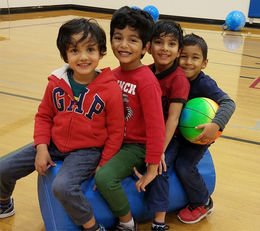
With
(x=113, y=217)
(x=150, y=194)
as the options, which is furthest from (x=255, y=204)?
(x=113, y=217)

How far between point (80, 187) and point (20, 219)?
572 mm

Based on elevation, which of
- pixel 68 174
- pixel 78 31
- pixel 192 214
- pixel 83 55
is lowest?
pixel 192 214

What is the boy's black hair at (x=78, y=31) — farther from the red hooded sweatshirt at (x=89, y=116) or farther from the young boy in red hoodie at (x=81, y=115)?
the red hooded sweatshirt at (x=89, y=116)

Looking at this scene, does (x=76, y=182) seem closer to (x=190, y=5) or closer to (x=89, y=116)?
(x=89, y=116)

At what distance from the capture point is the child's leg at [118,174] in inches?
71.2

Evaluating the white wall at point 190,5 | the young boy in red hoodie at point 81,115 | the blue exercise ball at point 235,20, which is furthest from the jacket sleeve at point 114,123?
the white wall at point 190,5

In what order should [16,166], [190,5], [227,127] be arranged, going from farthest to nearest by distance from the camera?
[190,5] → [227,127] → [16,166]

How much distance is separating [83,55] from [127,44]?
9.1 inches

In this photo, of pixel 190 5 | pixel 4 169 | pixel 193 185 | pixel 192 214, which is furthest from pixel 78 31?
pixel 190 5

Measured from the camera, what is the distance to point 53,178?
189 centimetres

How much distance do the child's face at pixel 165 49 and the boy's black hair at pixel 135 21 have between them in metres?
0.14

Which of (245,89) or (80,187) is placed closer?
(80,187)

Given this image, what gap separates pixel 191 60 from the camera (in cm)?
214

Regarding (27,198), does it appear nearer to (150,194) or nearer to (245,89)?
(150,194)
